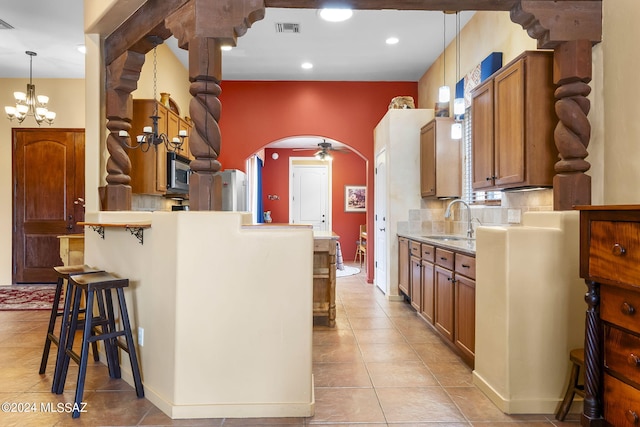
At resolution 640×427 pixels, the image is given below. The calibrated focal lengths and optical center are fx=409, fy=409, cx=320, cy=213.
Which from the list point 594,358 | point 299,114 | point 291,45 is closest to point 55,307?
point 594,358

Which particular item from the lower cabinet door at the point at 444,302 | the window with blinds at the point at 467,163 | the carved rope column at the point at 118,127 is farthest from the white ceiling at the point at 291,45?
the lower cabinet door at the point at 444,302

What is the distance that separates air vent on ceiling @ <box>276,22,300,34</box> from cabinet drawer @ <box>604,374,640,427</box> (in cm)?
443

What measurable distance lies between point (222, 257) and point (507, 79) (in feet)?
7.73

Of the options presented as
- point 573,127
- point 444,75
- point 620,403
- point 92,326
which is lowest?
point 620,403

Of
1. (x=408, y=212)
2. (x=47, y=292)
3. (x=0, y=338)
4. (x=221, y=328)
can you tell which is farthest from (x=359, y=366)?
(x=47, y=292)

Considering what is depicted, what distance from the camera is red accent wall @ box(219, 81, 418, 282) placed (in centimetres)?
663

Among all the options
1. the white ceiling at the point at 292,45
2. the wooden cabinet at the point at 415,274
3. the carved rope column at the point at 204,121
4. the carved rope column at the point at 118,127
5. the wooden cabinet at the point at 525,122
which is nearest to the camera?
the carved rope column at the point at 204,121

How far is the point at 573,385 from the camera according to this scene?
2.18 metres

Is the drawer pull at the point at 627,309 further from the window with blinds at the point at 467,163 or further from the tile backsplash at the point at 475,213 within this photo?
the window with blinds at the point at 467,163

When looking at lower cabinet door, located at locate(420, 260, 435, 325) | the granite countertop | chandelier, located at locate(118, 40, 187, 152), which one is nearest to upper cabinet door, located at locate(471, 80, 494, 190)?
the granite countertop

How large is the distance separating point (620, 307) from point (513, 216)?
194 centimetres

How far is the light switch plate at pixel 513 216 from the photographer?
3.50 metres

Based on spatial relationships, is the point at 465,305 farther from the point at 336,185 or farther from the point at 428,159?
the point at 336,185

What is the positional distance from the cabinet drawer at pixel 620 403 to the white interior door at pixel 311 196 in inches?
353
